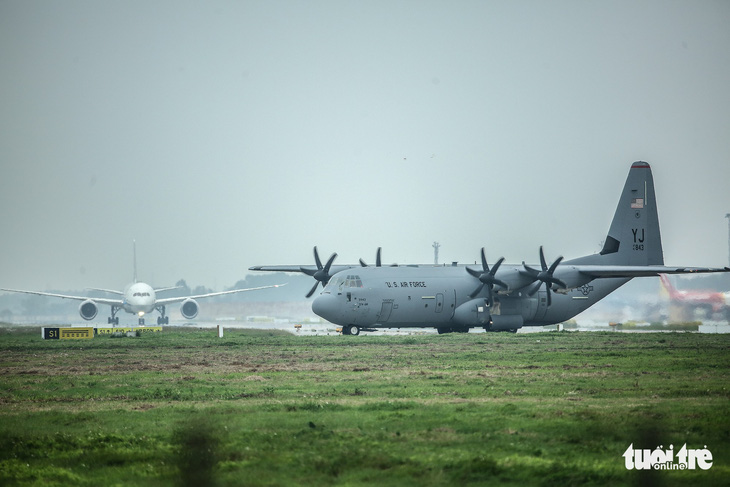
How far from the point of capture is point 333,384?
76.0 feet

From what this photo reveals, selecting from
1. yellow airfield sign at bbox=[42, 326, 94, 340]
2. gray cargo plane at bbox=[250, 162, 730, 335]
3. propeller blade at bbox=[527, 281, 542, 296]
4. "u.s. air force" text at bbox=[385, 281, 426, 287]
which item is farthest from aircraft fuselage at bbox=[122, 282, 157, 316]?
propeller blade at bbox=[527, 281, 542, 296]

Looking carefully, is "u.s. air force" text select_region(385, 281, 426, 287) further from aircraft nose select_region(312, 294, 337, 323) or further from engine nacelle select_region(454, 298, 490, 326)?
aircraft nose select_region(312, 294, 337, 323)

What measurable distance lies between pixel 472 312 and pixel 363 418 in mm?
31862

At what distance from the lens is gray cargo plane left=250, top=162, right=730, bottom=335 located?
4553 centimetres

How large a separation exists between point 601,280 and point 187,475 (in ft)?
149

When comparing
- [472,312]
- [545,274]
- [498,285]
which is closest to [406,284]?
[472,312]

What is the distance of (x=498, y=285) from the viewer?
48.1m

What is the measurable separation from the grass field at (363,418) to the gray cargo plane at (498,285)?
13.6 metres

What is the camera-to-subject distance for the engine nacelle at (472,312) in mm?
47562

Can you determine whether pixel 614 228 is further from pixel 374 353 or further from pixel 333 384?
pixel 333 384

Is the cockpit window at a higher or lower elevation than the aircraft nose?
higher

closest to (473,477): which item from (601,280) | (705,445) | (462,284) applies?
(705,445)

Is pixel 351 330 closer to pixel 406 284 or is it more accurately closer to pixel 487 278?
pixel 406 284

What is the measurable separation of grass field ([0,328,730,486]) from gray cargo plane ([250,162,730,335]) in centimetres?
1359
